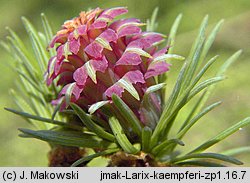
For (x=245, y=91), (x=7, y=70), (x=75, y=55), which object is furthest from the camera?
(x=7, y=70)

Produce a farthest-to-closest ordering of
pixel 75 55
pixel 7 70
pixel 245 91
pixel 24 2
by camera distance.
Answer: pixel 24 2 < pixel 7 70 < pixel 245 91 < pixel 75 55

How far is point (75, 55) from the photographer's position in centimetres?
57

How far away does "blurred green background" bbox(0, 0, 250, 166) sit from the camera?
1.35 meters

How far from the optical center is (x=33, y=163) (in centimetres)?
141

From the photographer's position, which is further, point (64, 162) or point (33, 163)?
point (33, 163)

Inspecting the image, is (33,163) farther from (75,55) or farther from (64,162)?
(75,55)

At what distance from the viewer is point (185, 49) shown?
5.22ft

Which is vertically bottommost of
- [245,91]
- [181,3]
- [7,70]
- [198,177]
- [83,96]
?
[198,177]

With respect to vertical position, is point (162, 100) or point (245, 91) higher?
point (245, 91)

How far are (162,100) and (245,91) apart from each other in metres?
0.83

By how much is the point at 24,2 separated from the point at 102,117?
4.53ft

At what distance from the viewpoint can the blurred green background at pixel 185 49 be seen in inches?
53.2

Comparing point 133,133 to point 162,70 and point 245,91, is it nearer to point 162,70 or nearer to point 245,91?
point 162,70

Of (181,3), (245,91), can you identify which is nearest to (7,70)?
(181,3)
